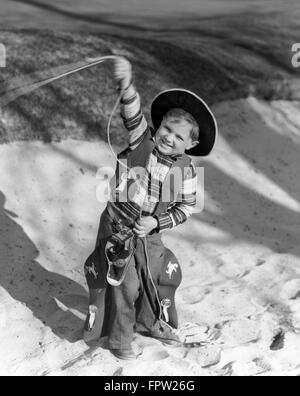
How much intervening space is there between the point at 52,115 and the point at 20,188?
1.11 m

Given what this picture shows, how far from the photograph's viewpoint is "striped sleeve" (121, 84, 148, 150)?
4789 millimetres

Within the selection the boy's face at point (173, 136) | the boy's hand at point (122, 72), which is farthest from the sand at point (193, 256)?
the boy's hand at point (122, 72)

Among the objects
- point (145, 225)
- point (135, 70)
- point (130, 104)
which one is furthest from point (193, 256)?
point (135, 70)

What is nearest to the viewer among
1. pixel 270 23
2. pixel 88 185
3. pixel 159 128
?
pixel 159 128

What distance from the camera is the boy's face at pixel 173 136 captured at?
4836 millimetres

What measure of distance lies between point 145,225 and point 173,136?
0.54 m

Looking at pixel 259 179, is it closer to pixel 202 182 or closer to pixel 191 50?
pixel 202 182

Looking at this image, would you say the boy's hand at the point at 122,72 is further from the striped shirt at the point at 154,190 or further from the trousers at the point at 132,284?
the trousers at the point at 132,284

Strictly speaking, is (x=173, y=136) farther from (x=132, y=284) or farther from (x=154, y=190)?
(x=132, y=284)

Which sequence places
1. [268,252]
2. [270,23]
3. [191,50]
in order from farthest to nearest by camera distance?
[270,23]
[191,50]
[268,252]

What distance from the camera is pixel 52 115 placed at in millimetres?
7988

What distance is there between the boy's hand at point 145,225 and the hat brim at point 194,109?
532mm

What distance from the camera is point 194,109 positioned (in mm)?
4852

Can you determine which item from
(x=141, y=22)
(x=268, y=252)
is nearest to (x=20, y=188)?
(x=268, y=252)
